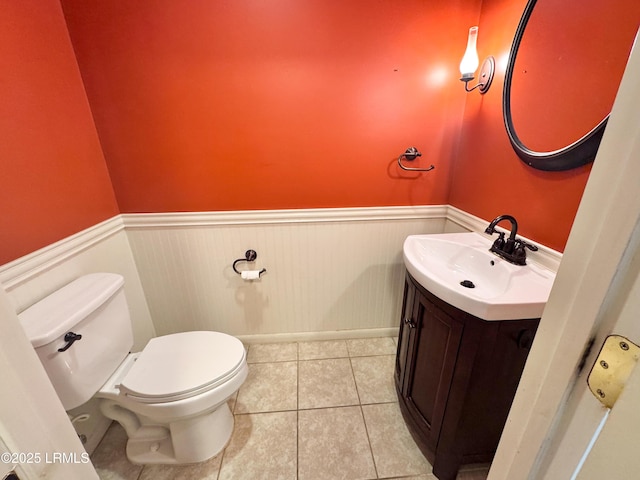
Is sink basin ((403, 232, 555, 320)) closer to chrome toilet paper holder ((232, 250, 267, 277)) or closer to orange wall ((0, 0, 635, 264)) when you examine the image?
orange wall ((0, 0, 635, 264))

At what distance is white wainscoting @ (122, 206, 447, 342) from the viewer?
1503mm

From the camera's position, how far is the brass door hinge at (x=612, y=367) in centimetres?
27

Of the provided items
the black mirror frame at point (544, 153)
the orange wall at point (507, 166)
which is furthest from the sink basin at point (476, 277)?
the black mirror frame at point (544, 153)

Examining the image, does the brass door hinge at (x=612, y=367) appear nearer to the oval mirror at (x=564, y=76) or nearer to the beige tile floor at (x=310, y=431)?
the oval mirror at (x=564, y=76)

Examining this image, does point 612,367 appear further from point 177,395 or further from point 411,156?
point 411,156

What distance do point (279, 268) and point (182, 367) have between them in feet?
2.41

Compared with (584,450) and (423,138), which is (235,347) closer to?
(584,450)

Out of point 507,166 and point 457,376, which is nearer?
point 457,376

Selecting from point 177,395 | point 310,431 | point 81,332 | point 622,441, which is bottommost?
point 310,431

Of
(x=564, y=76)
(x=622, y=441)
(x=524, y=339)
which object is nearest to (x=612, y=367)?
(x=622, y=441)

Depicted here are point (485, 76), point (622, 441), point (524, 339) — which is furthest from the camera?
point (485, 76)

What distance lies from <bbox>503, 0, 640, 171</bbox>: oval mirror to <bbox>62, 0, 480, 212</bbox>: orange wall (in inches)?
14.4

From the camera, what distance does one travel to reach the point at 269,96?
4.31 feet

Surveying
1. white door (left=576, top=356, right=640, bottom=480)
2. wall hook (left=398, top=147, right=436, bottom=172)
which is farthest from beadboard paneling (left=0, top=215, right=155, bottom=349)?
wall hook (left=398, top=147, right=436, bottom=172)
